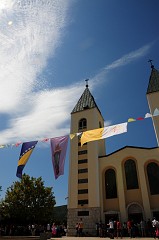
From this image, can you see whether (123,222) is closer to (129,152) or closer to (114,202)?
(114,202)

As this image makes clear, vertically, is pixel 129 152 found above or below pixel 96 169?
above

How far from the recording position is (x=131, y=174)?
2659 centimetres

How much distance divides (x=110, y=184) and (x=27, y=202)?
1416 cm

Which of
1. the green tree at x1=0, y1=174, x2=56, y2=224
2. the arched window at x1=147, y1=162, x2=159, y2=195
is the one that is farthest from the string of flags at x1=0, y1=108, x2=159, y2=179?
the green tree at x1=0, y1=174, x2=56, y2=224

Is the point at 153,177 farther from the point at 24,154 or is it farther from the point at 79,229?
the point at 24,154

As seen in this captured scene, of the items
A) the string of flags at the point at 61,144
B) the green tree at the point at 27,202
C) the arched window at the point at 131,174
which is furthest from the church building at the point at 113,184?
the string of flags at the point at 61,144

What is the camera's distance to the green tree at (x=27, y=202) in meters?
32.2

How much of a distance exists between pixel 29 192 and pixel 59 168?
20894 millimetres

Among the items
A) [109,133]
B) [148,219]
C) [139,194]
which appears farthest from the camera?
[139,194]

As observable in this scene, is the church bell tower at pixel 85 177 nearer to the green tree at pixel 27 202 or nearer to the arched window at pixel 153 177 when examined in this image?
the arched window at pixel 153 177

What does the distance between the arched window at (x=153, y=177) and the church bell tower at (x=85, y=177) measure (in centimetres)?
638

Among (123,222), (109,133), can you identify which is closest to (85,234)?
(123,222)

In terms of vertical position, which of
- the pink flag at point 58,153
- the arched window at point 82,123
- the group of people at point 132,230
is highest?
the arched window at point 82,123

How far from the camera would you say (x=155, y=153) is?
26172mm
